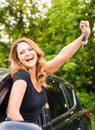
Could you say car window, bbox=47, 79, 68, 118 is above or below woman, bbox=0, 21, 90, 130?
below

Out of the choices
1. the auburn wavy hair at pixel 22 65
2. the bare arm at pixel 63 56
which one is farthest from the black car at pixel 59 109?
the bare arm at pixel 63 56

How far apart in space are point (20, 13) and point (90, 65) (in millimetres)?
2175

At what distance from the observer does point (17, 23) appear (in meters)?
12.7

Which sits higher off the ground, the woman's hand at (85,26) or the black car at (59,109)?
the woman's hand at (85,26)

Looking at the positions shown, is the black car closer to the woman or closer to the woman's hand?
the woman

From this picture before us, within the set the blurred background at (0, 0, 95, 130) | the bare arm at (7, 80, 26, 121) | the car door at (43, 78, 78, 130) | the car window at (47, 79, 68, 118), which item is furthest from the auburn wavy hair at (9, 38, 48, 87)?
the blurred background at (0, 0, 95, 130)

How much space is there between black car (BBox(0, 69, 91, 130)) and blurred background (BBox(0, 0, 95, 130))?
15.3 feet

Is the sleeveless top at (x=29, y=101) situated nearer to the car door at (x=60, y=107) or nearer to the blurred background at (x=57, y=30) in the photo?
the car door at (x=60, y=107)

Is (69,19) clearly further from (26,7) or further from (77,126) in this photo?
(77,126)

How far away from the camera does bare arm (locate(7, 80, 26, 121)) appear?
11.6 feet

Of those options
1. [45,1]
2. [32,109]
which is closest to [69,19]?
[45,1]

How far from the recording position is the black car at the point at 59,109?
3.96 meters

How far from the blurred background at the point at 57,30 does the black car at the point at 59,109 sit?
4.65 metres

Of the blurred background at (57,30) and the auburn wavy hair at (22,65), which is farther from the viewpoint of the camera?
the blurred background at (57,30)
